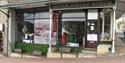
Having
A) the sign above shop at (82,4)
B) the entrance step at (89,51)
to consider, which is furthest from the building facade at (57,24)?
the entrance step at (89,51)

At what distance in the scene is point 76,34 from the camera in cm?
2822

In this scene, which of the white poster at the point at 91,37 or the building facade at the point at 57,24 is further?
the white poster at the point at 91,37

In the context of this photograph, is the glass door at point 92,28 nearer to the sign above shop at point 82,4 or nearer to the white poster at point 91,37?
the white poster at point 91,37

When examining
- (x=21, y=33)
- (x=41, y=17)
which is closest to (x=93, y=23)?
(x=41, y=17)

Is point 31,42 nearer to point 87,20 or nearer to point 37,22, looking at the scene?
point 37,22

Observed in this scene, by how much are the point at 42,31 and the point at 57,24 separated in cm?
234

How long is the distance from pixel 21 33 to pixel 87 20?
8.92 metres

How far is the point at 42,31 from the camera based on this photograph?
31188 mm

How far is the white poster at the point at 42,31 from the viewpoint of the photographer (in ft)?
101

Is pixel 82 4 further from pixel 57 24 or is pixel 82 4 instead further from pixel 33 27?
pixel 33 27

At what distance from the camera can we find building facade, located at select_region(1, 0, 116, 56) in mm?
26156

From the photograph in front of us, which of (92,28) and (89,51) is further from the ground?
(92,28)

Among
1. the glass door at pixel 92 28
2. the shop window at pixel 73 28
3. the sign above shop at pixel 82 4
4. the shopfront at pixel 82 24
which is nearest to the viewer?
the sign above shop at pixel 82 4

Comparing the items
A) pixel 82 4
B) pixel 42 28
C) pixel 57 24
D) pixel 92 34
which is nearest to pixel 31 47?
pixel 42 28
